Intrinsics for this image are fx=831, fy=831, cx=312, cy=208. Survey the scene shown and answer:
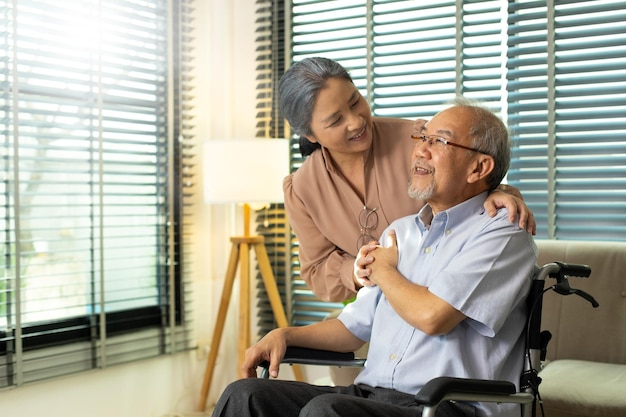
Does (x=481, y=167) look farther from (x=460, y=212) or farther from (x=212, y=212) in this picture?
(x=212, y=212)

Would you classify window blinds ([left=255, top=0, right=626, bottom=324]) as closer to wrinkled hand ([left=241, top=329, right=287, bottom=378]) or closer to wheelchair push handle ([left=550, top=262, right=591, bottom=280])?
wheelchair push handle ([left=550, top=262, right=591, bottom=280])

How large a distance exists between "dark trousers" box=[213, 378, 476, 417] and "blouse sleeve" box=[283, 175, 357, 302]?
0.50m

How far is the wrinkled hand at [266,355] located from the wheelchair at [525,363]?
1.0 inches

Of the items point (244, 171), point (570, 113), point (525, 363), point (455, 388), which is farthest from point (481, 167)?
point (244, 171)

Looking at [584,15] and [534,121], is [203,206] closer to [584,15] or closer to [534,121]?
[534,121]

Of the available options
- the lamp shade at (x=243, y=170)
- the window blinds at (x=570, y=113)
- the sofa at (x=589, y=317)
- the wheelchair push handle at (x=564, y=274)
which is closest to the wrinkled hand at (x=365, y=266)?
the wheelchair push handle at (x=564, y=274)

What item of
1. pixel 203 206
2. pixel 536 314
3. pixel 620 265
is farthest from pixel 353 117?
pixel 203 206

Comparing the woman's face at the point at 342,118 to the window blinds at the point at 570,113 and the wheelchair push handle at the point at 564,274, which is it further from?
the window blinds at the point at 570,113

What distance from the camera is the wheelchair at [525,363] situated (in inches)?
63.2

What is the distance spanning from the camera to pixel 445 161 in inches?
78.8

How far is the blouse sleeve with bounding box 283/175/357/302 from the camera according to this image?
246 centimetres

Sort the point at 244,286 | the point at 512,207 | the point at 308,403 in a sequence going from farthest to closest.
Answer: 1. the point at 244,286
2. the point at 512,207
3. the point at 308,403

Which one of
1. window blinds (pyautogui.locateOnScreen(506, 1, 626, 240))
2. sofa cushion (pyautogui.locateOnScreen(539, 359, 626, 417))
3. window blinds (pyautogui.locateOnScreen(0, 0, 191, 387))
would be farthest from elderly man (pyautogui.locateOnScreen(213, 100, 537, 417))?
window blinds (pyautogui.locateOnScreen(0, 0, 191, 387))

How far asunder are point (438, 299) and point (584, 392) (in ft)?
3.25
